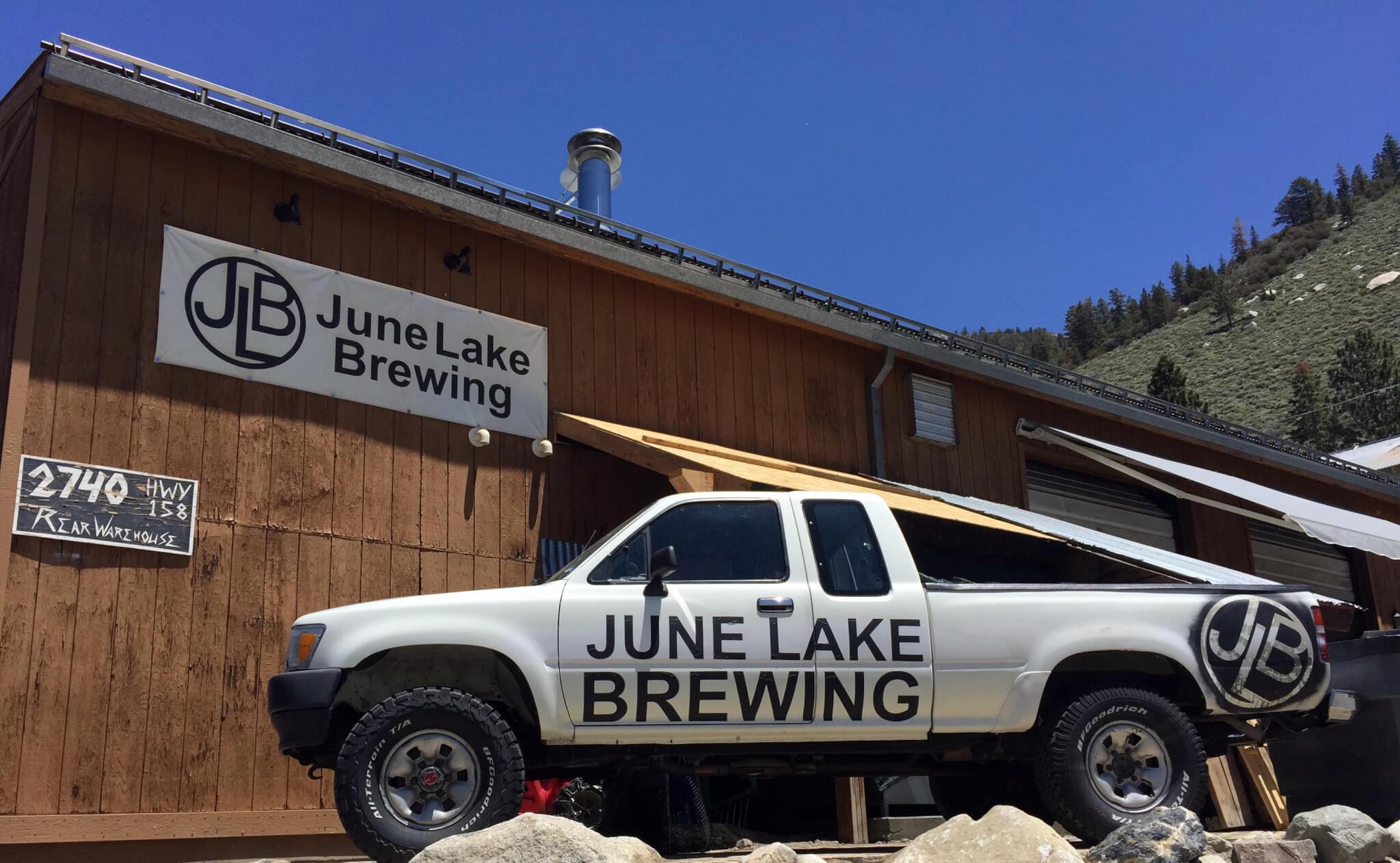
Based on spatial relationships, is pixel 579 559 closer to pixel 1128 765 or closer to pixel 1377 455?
pixel 1128 765

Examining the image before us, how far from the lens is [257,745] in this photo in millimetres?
8828

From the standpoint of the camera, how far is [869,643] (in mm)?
6281

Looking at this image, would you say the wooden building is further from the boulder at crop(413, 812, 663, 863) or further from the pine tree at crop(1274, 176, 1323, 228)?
the pine tree at crop(1274, 176, 1323, 228)

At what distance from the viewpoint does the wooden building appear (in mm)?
8242

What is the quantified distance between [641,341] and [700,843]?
5149 mm

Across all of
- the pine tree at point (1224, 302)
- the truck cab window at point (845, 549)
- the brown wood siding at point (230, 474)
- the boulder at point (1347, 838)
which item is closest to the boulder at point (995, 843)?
the boulder at point (1347, 838)

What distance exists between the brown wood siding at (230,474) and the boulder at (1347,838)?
663cm

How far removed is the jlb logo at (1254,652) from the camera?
6.47m

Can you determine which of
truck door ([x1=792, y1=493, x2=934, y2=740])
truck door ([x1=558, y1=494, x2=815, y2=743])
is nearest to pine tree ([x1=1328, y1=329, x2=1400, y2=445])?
truck door ([x1=792, y1=493, x2=934, y2=740])

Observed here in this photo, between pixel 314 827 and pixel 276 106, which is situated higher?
pixel 276 106

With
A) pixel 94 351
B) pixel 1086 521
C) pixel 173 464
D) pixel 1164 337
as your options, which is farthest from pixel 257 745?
pixel 1164 337

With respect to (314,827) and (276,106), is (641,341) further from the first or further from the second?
(314,827)

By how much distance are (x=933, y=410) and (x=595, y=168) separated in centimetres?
501

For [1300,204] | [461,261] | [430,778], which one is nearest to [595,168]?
[461,261]
